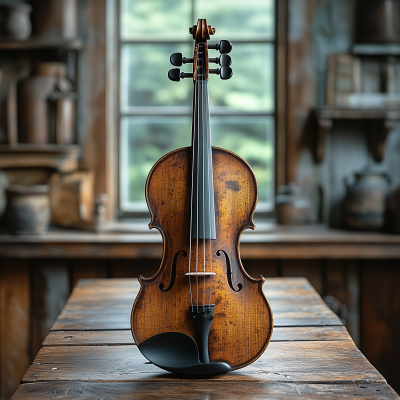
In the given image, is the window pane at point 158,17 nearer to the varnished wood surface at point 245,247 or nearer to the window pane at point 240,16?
the window pane at point 240,16

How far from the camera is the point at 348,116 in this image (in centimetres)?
214

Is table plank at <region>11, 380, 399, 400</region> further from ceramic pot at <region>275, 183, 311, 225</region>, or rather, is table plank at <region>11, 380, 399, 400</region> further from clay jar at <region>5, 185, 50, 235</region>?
ceramic pot at <region>275, 183, 311, 225</region>

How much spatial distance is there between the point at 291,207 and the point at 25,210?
1159 millimetres

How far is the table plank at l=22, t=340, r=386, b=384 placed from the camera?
36.1 inches

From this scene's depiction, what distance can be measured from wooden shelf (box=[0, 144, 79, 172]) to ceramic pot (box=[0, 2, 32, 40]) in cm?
49

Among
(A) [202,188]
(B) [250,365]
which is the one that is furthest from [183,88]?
(B) [250,365]

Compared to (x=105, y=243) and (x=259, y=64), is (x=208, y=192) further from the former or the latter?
(x=259, y=64)

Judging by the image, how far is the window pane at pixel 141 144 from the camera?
7.77 ft

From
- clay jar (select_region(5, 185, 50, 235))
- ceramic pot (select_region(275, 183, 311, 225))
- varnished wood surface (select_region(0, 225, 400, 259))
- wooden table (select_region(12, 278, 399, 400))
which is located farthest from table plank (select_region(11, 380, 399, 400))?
ceramic pot (select_region(275, 183, 311, 225))

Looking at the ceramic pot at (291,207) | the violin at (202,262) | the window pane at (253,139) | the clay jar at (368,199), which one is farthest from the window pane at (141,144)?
the violin at (202,262)

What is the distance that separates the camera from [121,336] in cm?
115

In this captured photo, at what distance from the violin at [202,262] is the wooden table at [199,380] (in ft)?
0.19

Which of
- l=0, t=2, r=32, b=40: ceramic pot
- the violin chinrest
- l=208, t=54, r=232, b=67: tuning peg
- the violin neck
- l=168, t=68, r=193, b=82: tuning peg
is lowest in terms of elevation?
the violin chinrest

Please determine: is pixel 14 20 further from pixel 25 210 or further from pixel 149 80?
pixel 25 210
